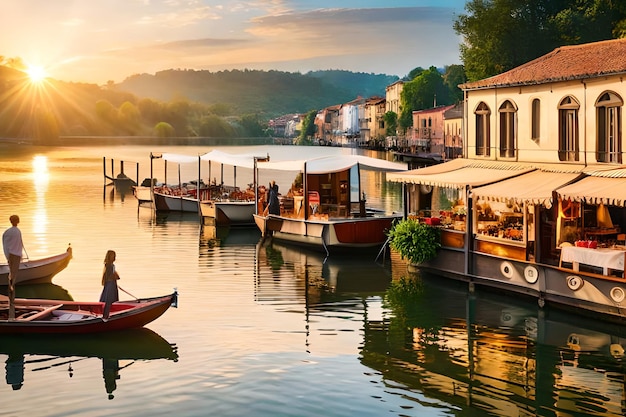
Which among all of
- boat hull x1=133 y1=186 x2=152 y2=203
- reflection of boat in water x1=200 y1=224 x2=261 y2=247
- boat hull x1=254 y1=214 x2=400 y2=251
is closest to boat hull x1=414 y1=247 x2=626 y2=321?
boat hull x1=254 y1=214 x2=400 y2=251

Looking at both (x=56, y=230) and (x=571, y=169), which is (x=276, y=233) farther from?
(x=571, y=169)

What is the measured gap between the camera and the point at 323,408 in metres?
15.2

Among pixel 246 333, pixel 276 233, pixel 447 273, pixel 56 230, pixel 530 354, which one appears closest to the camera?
pixel 530 354

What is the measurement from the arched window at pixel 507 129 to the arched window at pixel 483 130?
0.64 metres

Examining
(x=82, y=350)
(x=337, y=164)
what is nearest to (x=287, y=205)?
(x=337, y=164)

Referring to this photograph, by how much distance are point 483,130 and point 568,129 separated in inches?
158

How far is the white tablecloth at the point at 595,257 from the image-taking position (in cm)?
1995

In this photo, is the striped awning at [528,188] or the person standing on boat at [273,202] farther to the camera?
the person standing on boat at [273,202]

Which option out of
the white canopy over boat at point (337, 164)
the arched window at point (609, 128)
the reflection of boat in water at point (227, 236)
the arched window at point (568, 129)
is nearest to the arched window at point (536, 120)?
the arched window at point (568, 129)

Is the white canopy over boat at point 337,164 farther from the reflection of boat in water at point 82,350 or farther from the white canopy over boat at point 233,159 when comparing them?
the reflection of boat in water at point 82,350

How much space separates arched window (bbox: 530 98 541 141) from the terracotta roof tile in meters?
0.68

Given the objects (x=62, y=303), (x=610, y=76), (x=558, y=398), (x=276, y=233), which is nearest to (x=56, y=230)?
(x=276, y=233)

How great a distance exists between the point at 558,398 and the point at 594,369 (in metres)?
2.16

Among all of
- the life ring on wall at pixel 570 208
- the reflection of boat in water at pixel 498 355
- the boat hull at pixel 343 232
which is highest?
the life ring on wall at pixel 570 208
